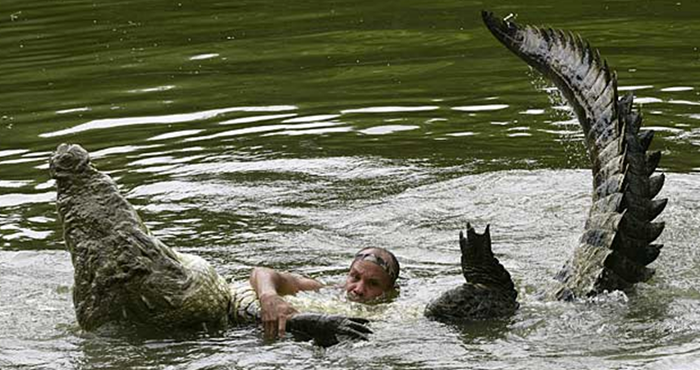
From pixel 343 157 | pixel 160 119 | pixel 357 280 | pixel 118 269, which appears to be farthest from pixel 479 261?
pixel 160 119

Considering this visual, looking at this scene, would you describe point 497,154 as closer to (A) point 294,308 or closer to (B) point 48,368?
(A) point 294,308

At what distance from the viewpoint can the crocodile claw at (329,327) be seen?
21.6ft

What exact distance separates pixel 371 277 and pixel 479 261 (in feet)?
2.92

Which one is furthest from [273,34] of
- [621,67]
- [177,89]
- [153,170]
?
[153,170]

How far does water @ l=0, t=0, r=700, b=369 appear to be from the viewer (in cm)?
679

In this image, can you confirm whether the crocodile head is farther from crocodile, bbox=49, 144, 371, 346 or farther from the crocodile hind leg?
the crocodile hind leg

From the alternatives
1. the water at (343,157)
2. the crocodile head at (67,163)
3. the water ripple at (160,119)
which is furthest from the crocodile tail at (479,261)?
the water ripple at (160,119)

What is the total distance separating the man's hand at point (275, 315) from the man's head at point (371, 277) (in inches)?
26.3

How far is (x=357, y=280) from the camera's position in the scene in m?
7.50

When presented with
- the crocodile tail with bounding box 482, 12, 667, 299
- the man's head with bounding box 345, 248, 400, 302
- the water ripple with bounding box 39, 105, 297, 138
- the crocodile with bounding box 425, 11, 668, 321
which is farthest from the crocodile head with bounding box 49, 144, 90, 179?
the water ripple with bounding box 39, 105, 297, 138

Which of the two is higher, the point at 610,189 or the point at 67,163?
the point at 67,163

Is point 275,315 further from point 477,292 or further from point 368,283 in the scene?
point 477,292

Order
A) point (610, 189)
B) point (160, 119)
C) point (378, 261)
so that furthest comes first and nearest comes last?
point (160, 119)
point (378, 261)
point (610, 189)

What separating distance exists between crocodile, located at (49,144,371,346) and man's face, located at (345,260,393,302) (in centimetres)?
72
